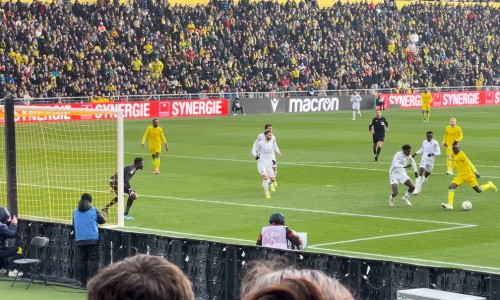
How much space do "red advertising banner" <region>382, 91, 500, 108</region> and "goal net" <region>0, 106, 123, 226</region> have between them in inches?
1203

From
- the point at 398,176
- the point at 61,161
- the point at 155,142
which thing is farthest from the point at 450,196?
the point at 61,161

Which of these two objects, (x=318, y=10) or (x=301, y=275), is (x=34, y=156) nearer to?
(x=301, y=275)

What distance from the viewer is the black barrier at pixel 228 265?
1308 centimetres

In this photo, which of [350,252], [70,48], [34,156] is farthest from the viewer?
[70,48]

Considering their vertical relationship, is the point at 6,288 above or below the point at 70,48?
below

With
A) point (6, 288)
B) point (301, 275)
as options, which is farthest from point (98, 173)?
point (301, 275)

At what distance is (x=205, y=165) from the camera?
36.8 metres

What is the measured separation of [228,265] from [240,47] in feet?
179

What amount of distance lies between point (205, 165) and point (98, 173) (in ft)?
16.2

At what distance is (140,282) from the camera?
3.00m

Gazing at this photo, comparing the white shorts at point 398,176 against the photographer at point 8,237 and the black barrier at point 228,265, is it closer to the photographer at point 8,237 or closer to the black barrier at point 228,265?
the black barrier at point 228,265

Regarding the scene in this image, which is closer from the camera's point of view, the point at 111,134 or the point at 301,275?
the point at 301,275

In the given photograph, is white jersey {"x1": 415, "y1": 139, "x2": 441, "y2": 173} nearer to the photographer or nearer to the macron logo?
the photographer

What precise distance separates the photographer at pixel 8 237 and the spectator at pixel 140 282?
15.3m
